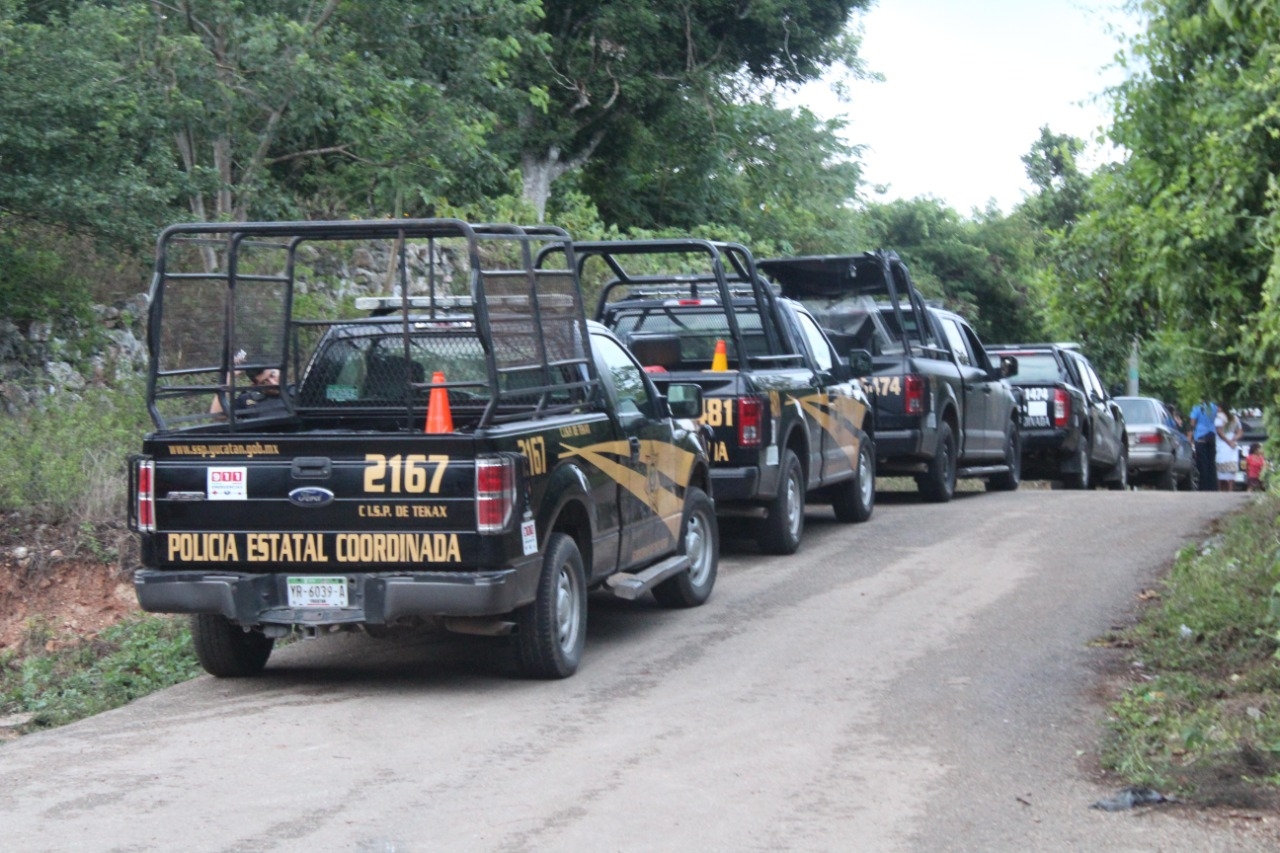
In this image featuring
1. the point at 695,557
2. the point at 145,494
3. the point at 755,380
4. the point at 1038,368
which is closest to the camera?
the point at 145,494

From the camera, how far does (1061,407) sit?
20.2 meters

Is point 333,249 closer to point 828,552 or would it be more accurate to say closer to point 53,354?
point 53,354

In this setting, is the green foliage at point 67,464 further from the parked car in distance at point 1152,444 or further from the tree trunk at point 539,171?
the parked car in distance at point 1152,444

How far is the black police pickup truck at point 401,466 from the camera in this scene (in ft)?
24.4

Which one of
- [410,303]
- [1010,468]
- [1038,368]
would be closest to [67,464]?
[410,303]

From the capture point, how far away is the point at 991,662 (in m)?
8.58

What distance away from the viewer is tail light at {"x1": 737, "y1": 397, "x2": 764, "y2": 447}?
11664 mm

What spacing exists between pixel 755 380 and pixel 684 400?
1740 millimetres

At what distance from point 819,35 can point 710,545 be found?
19930mm

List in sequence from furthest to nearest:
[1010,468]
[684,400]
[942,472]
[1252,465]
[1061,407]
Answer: [1252,465] < [1061,407] < [1010,468] < [942,472] < [684,400]

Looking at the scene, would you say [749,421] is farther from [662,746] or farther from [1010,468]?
[1010,468]

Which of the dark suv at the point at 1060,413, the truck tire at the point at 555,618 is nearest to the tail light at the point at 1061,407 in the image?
the dark suv at the point at 1060,413

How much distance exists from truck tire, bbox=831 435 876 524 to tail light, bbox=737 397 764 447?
307 centimetres

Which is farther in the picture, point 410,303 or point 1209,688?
point 410,303
